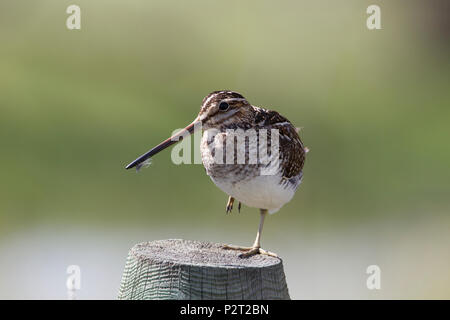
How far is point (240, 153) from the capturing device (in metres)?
6.87

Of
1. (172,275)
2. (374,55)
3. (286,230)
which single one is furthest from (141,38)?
(172,275)

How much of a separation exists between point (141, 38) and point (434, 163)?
718 centimetres

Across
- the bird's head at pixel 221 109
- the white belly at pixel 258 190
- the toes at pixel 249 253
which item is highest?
the bird's head at pixel 221 109

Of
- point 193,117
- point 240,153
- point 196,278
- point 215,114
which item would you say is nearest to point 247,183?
point 240,153

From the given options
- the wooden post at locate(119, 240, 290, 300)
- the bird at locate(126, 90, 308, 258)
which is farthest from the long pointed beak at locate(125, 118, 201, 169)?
the wooden post at locate(119, 240, 290, 300)

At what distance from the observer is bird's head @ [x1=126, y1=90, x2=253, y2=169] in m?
6.64

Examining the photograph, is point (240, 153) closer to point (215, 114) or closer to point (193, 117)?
point (215, 114)

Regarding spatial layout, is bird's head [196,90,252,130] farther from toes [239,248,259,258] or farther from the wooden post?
the wooden post

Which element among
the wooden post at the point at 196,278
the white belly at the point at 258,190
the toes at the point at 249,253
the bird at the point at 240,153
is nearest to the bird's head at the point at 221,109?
the bird at the point at 240,153

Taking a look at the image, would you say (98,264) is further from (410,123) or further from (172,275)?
(410,123)

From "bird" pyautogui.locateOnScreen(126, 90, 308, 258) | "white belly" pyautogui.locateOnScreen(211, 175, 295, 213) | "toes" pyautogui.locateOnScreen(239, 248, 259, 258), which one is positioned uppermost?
"bird" pyautogui.locateOnScreen(126, 90, 308, 258)

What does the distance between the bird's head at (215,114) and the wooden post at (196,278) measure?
0.95 metres

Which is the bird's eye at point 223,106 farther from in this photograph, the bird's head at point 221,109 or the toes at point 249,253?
the toes at point 249,253

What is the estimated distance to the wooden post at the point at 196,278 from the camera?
5613 millimetres
